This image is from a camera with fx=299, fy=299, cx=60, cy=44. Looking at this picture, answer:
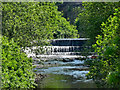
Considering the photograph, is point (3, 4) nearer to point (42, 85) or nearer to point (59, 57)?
point (42, 85)

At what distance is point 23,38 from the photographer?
14.7 meters

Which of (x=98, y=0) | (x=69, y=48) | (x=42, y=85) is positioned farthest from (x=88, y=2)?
(x=69, y=48)

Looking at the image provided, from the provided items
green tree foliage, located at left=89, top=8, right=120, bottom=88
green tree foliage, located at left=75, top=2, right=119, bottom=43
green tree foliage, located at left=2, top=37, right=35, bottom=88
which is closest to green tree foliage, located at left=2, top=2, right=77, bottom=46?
green tree foliage, located at left=75, top=2, right=119, bottom=43

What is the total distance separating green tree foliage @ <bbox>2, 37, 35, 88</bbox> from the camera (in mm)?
8906

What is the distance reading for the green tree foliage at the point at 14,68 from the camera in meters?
8.91

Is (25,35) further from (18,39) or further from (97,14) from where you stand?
(97,14)

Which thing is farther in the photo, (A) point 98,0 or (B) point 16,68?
(A) point 98,0

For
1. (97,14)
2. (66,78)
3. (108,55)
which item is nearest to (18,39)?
(97,14)

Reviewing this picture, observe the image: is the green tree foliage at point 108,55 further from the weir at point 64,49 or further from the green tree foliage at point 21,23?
the weir at point 64,49

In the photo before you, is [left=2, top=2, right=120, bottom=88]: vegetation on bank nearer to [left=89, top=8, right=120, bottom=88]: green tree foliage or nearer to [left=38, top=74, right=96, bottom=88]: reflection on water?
[left=89, top=8, right=120, bottom=88]: green tree foliage

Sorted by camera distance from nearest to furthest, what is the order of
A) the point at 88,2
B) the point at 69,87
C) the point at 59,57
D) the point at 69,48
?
the point at 69,87
the point at 88,2
the point at 59,57
the point at 69,48

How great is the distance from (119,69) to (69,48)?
2595 centimetres

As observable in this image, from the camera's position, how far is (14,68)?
9727 millimetres

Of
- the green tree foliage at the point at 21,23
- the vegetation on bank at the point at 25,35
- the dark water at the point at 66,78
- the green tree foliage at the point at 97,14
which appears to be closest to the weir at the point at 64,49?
the dark water at the point at 66,78
